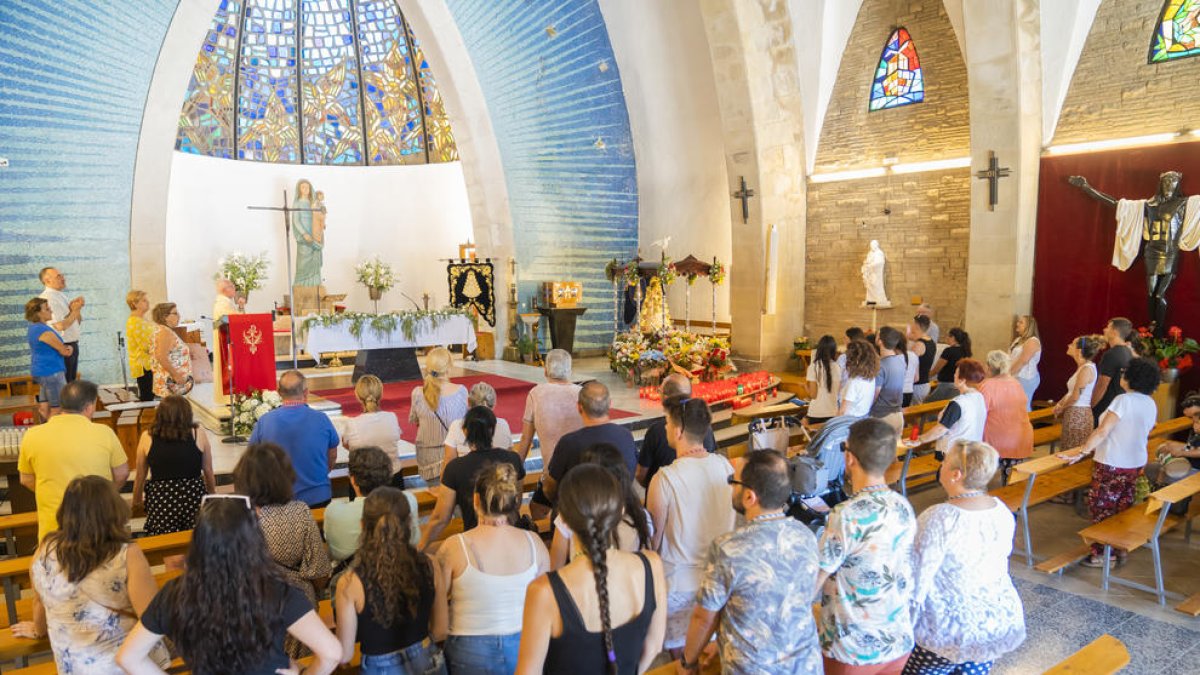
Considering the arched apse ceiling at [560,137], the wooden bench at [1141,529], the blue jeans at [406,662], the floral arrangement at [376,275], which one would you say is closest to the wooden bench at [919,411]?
the wooden bench at [1141,529]

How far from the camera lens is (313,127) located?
50.1 feet

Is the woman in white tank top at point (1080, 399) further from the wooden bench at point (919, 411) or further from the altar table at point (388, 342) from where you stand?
the altar table at point (388, 342)

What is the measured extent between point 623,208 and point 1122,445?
33.7 ft

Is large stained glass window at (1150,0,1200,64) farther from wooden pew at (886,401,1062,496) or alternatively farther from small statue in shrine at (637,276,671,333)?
small statue in shrine at (637,276,671,333)

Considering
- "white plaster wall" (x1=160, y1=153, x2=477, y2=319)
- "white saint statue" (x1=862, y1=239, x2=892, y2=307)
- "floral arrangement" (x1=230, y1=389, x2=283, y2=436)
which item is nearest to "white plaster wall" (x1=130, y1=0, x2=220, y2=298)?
"white plaster wall" (x1=160, y1=153, x2=477, y2=319)

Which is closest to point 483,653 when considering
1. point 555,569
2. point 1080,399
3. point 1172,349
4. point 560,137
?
point 555,569

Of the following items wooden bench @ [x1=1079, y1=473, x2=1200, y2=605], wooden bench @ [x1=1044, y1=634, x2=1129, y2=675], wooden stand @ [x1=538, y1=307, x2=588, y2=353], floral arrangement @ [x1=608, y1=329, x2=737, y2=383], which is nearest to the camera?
wooden bench @ [x1=1044, y1=634, x2=1129, y2=675]

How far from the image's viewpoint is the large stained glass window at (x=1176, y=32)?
30.3 feet

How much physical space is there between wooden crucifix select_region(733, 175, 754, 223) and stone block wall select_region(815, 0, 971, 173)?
5.77 ft

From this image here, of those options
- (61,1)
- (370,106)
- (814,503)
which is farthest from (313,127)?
(814,503)

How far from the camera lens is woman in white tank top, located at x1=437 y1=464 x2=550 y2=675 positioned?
2432mm

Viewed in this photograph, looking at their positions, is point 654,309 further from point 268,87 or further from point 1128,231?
point 268,87

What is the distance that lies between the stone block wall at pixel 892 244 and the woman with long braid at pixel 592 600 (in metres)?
10.5

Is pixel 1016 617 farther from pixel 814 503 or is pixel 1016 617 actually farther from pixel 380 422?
pixel 380 422
